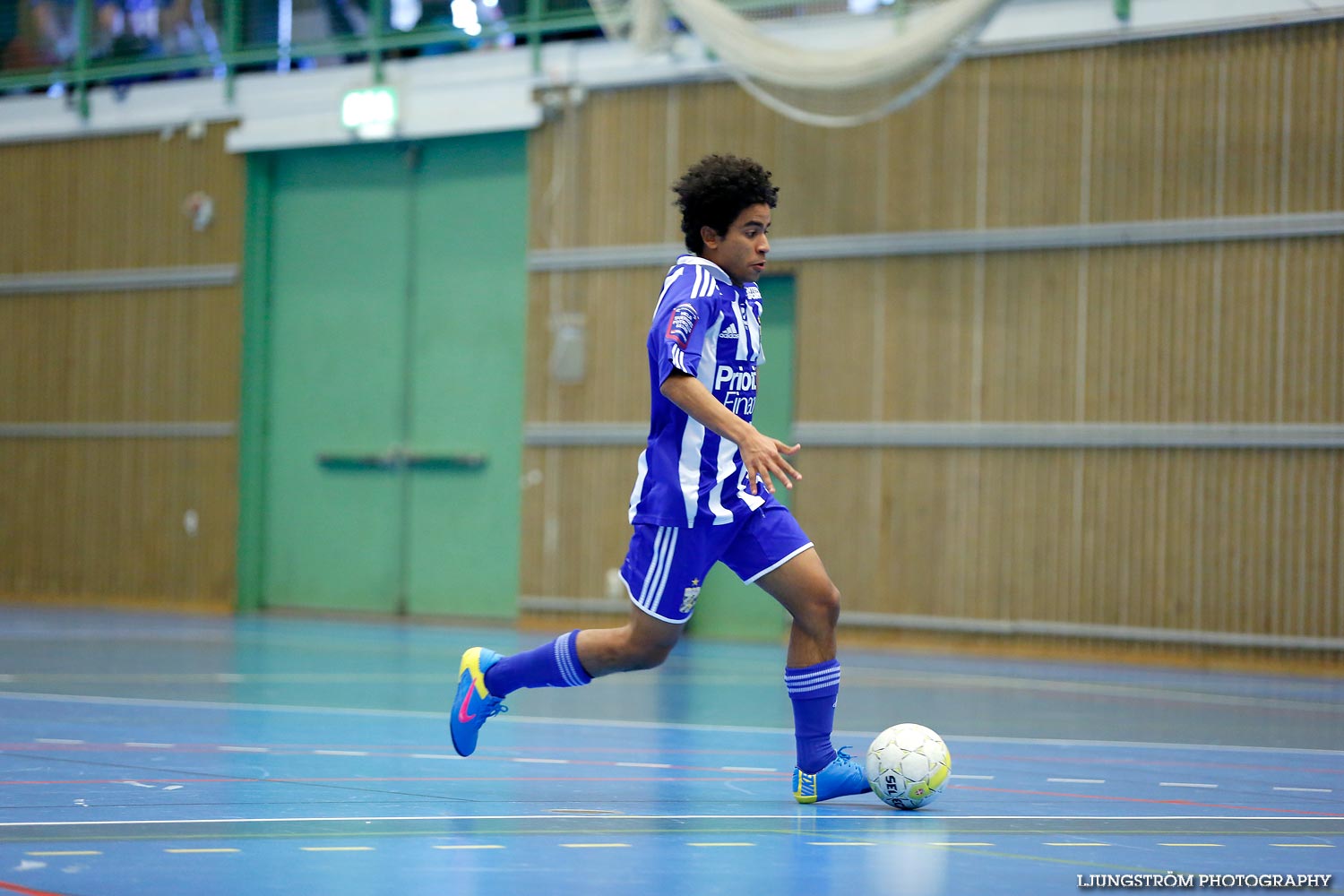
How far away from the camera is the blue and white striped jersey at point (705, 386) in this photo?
4.74 m

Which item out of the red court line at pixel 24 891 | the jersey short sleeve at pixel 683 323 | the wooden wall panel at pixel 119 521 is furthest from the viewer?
the wooden wall panel at pixel 119 521

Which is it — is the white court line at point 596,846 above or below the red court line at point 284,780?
above

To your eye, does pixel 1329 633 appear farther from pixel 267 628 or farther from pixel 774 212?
pixel 267 628

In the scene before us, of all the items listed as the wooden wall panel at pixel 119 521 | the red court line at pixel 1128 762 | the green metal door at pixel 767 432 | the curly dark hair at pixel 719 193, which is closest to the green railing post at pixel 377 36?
the wooden wall panel at pixel 119 521

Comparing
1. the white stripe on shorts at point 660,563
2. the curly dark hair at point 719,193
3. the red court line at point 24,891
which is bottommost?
the red court line at point 24,891

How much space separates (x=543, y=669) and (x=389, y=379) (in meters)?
11.5

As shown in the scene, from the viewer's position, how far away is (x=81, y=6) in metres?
17.9

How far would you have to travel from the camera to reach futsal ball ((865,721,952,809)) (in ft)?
15.5

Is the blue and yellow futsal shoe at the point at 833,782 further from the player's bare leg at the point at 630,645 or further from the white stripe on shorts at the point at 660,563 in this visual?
the white stripe on shorts at the point at 660,563

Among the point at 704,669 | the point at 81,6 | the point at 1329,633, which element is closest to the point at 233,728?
the point at 704,669

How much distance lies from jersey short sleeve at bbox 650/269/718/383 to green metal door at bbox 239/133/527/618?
35.4 ft

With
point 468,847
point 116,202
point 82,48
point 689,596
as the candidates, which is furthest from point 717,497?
point 82,48

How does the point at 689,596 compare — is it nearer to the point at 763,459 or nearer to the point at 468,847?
the point at 763,459

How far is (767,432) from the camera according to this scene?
14.4m
